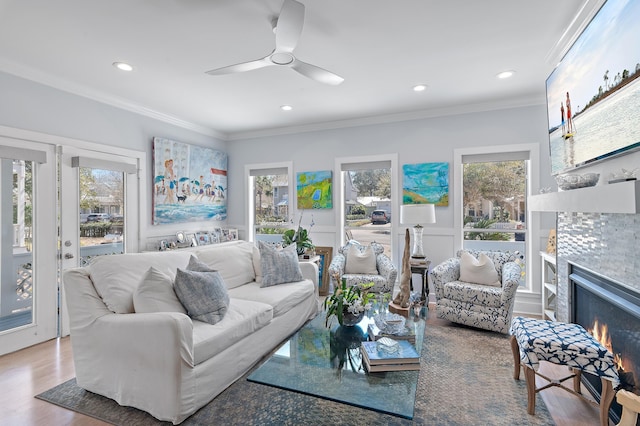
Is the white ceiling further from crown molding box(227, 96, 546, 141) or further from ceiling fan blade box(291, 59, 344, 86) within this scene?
ceiling fan blade box(291, 59, 344, 86)

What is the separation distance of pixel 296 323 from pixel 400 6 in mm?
2714

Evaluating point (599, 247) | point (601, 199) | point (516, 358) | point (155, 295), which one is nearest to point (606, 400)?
point (516, 358)

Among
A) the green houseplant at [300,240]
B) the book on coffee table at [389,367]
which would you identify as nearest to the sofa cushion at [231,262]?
the green houseplant at [300,240]

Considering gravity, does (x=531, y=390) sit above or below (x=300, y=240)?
below

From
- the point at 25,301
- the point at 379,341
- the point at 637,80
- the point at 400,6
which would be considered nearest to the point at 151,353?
the point at 379,341

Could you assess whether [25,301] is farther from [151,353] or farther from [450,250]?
[450,250]

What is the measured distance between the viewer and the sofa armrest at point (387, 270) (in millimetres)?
3711

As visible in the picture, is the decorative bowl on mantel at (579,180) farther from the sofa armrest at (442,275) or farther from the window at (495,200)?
the window at (495,200)

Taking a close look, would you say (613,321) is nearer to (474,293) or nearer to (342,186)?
(474,293)

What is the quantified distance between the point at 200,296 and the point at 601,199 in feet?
7.85

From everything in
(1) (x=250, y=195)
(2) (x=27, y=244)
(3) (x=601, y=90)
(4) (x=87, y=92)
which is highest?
(4) (x=87, y=92)

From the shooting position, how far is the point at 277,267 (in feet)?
10.9

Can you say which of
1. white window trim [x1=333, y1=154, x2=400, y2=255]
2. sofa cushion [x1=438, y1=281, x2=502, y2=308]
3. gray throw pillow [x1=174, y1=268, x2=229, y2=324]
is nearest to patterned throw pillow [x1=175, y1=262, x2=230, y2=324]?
gray throw pillow [x1=174, y1=268, x2=229, y2=324]

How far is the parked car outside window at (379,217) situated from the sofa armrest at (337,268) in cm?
80
